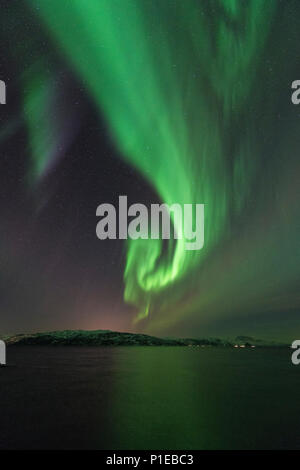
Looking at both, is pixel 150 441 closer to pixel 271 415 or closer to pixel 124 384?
pixel 271 415

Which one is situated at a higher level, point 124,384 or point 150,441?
point 150,441

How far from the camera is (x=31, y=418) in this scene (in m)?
25.7

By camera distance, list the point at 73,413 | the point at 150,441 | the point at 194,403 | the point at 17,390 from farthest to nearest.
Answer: the point at 17,390 < the point at 194,403 < the point at 73,413 < the point at 150,441

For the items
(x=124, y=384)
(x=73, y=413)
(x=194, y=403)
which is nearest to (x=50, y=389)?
(x=124, y=384)

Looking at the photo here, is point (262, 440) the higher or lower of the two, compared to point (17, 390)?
higher

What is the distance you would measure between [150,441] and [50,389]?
2565 centimetres

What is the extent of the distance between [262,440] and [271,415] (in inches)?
302
